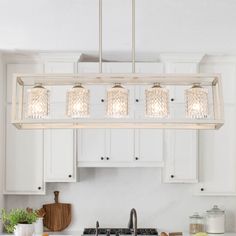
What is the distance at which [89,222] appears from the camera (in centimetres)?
539

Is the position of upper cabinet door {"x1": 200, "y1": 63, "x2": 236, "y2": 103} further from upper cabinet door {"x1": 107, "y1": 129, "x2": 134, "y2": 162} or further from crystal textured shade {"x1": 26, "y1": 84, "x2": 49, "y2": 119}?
crystal textured shade {"x1": 26, "y1": 84, "x2": 49, "y2": 119}

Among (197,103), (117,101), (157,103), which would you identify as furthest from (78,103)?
(197,103)

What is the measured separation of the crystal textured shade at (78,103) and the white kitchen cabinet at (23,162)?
8.26 feet

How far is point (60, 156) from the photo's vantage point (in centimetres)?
512

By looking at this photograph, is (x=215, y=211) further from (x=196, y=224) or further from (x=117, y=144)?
(x=117, y=144)

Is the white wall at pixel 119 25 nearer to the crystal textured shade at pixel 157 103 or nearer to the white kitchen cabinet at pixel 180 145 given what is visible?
the white kitchen cabinet at pixel 180 145

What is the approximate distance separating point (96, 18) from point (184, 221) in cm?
236

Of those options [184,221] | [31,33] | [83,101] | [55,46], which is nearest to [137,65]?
[55,46]

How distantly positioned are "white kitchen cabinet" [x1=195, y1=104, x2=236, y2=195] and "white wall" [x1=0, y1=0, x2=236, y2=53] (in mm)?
754

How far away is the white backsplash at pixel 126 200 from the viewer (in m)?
5.37

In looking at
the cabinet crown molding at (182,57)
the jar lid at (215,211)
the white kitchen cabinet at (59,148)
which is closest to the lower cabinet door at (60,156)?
the white kitchen cabinet at (59,148)

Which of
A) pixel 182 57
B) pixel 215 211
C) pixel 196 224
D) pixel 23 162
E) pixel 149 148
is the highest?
pixel 182 57

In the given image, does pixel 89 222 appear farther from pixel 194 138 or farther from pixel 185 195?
pixel 194 138

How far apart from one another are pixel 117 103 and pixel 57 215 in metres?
2.90
